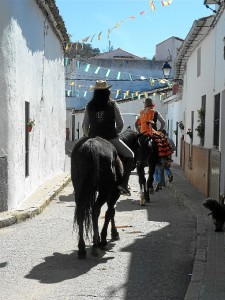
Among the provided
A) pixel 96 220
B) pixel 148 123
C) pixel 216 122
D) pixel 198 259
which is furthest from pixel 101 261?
pixel 216 122

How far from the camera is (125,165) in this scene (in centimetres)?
759

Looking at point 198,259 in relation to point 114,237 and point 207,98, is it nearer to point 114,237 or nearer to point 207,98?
point 114,237

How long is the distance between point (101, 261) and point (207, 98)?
7985 millimetres

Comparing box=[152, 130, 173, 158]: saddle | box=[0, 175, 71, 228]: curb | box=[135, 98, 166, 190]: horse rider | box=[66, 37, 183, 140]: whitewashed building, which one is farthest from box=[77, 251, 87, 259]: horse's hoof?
box=[66, 37, 183, 140]: whitewashed building

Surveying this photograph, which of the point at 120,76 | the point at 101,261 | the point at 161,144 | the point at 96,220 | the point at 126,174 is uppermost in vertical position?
the point at 120,76

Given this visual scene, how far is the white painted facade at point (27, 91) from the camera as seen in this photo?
903 centimetres

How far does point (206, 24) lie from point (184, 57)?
5.26 metres

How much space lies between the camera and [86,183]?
6262mm

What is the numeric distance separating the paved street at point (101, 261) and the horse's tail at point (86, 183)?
56 cm

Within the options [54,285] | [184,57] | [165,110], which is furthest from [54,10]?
[165,110]

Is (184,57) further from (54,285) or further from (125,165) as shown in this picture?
(54,285)

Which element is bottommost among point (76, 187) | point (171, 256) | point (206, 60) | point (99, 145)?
point (171, 256)

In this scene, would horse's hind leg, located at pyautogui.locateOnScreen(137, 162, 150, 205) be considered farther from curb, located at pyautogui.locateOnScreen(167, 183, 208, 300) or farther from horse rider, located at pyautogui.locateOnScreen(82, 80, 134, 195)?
horse rider, located at pyautogui.locateOnScreen(82, 80, 134, 195)

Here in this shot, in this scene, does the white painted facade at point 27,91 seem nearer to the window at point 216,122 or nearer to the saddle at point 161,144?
the saddle at point 161,144
